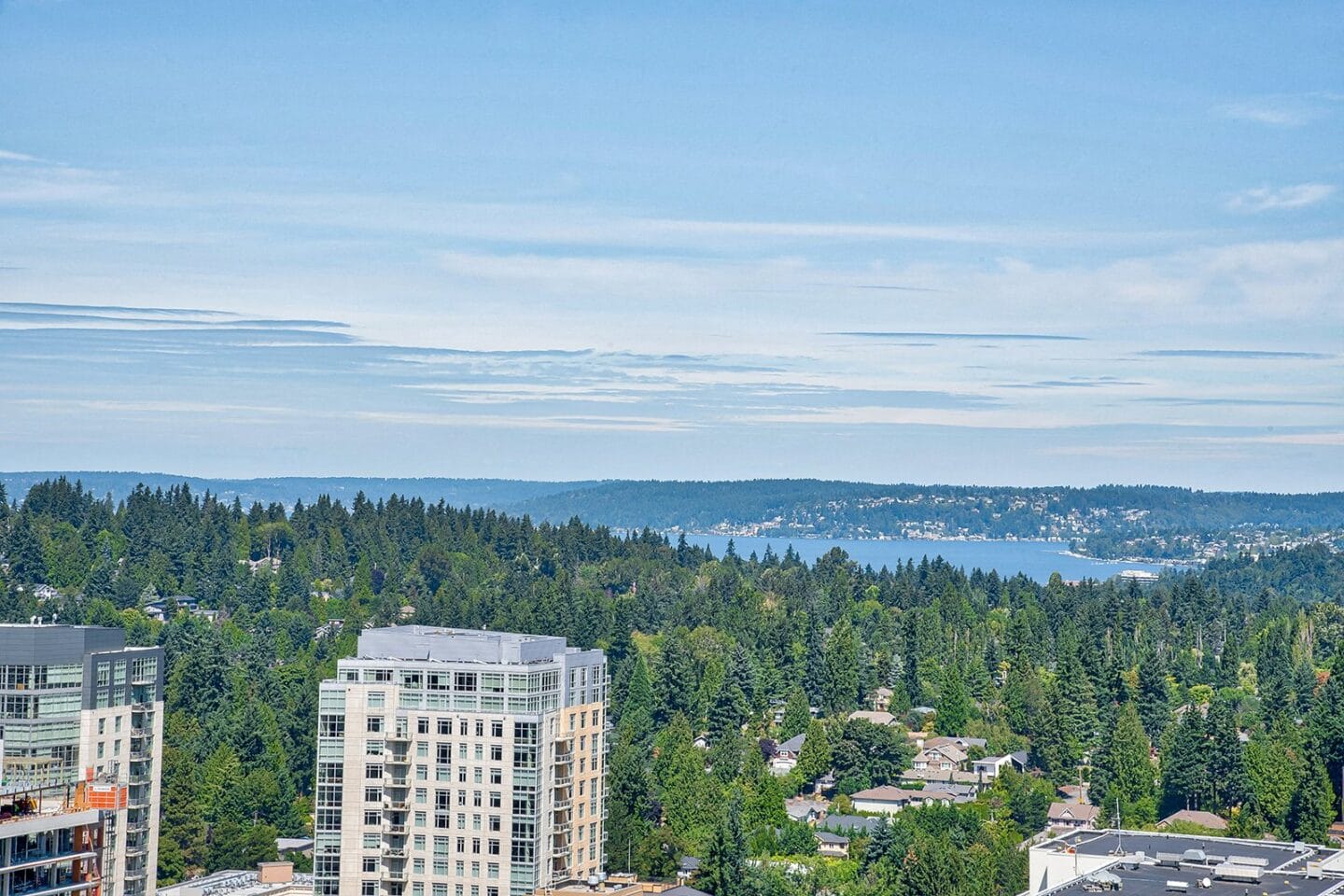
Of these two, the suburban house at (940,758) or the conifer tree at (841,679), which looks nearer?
the suburban house at (940,758)

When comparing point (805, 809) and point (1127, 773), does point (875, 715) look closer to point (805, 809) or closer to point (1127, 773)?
point (805, 809)

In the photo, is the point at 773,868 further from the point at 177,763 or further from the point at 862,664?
the point at 862,664

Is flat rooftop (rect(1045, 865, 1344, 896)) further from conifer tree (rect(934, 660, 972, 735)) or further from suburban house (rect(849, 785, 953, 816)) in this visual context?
conifer tree (rect(934, 660, 972, 735))

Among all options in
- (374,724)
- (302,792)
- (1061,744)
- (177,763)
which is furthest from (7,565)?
(374,724)

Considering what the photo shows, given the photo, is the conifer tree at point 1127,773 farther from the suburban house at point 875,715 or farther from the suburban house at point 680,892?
the suburban house at point 680,892

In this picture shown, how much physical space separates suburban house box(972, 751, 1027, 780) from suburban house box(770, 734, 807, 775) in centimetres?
1042

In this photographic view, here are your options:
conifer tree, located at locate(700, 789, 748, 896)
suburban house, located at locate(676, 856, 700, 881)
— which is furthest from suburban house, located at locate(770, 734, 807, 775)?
conifer tree, located at locate(700, 789, 748, 896)

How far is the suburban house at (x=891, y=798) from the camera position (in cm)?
11912

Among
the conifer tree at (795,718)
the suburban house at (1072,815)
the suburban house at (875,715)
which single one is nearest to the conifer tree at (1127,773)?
the suburban house at (1072,815)

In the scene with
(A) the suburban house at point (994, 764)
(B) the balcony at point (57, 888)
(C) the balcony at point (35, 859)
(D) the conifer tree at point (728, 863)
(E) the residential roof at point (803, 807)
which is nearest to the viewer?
(C) the balcony at point (35, 859)

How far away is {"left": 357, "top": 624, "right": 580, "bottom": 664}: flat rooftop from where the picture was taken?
7438cm

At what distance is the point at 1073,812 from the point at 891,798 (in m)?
9.96

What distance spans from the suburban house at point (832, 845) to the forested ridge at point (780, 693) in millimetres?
1402

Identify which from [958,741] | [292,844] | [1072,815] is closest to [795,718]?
[958,741]
